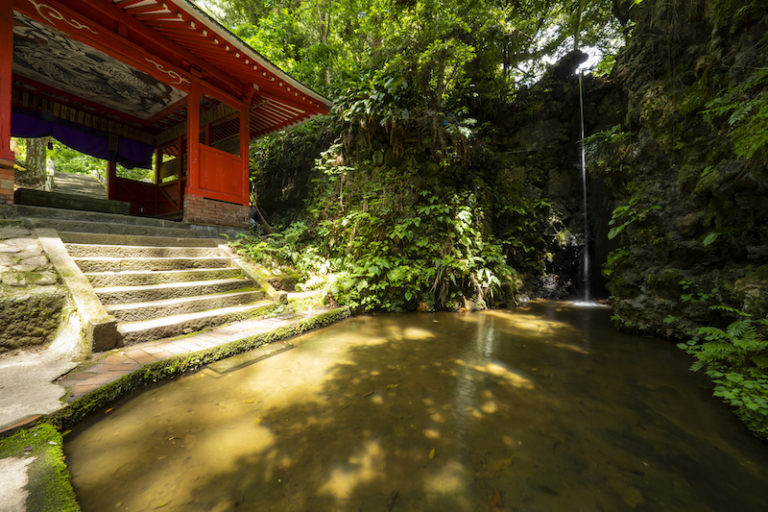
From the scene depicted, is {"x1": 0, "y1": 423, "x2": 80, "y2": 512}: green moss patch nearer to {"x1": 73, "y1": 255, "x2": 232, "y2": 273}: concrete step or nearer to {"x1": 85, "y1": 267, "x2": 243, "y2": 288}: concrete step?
{"x1": 85, "y1": 267, "x2": 243, "y2": 288}: concrete step

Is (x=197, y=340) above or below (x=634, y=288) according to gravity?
below

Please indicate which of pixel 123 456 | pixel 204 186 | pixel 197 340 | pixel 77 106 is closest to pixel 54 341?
pixel 197 340

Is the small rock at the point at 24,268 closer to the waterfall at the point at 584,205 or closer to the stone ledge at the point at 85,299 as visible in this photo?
the stone ledge at the point at 85,299

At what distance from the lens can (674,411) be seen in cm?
213

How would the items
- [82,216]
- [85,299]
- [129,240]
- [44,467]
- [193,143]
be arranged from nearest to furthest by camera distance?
[44,467] → [85,299] → [129,240] → [82,216] → [193,143]

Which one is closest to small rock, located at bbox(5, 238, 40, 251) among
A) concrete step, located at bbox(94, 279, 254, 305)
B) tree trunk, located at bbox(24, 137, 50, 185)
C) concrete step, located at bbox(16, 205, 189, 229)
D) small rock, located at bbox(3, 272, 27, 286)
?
small rock, located at bbox(3, 272, 27, 286)

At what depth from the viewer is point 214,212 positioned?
6133mm

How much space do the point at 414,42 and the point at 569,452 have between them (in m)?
8.74

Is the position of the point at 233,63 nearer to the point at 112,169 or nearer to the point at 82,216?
the point at 82,216

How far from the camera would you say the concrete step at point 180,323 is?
2785mm

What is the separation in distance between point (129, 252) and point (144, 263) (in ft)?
1.22

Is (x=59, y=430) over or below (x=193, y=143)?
below

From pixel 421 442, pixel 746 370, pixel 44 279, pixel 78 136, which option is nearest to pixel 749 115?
pixel 746 370

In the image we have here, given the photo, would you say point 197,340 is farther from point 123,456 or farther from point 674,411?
point 674,411
